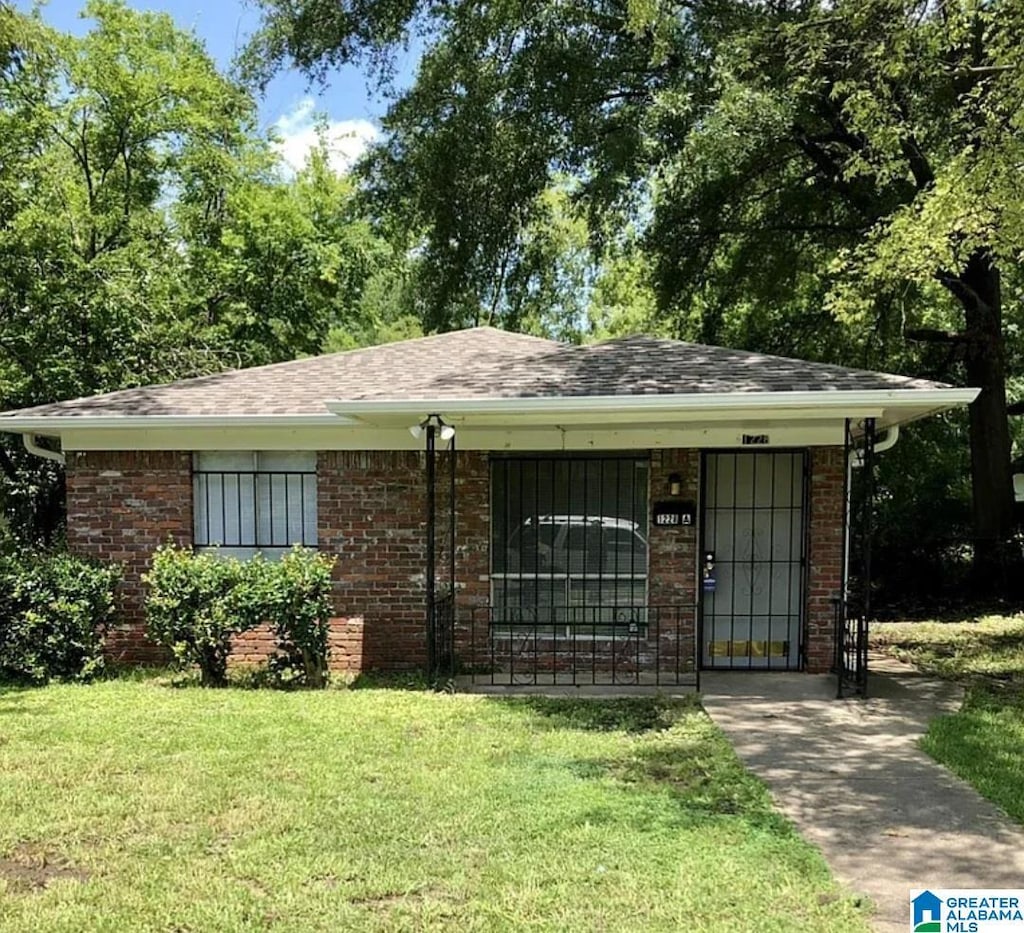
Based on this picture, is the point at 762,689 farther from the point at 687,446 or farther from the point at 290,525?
the point at 290,525

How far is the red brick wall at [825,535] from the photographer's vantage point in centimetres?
785

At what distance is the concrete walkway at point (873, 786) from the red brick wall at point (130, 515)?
5285 millimetres

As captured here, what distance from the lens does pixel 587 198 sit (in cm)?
→ 1262

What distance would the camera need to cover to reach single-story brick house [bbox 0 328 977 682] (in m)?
7.93

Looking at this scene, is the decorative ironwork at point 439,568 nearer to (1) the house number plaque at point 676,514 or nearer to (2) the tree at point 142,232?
(1) the house number plaque at point 676,514

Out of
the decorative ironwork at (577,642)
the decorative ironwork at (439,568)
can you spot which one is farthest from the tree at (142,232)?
the decorative ironwork at (577,642)

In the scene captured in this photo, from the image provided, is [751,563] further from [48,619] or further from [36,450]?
[36,450]

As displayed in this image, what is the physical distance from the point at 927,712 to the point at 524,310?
11181 mm

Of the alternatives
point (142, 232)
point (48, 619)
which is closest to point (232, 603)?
point (48, 619)

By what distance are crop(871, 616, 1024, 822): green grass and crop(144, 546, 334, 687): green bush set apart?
4.77 meters

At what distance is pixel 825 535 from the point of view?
787cm

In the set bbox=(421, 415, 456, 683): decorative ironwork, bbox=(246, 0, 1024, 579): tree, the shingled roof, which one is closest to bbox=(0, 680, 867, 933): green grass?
bbox=(421, 415, 456, 683): decorative ironwork

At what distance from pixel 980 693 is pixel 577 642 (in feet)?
11.4

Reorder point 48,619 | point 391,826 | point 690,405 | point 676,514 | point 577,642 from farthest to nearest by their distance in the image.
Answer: point 577,642
point 676,514
point 48,619
point 690,405
point 391,826
